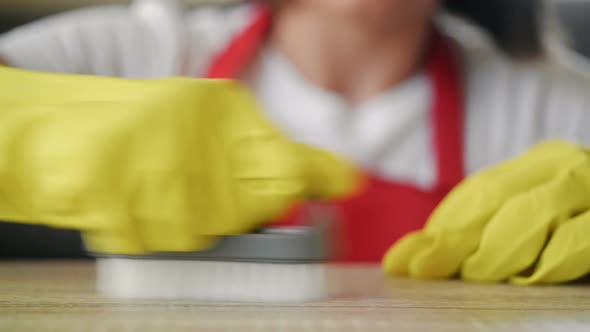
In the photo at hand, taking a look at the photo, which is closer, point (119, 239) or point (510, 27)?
point (119, 239)

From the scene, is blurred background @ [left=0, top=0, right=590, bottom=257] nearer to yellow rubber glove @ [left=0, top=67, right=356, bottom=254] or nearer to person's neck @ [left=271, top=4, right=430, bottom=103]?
person's neck @ [left=271, top=4, right=430, bottom=103]

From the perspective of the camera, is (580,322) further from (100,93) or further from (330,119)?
(330,119)

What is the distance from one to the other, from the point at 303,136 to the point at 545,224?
341mm

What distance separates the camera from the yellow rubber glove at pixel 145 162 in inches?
9.2

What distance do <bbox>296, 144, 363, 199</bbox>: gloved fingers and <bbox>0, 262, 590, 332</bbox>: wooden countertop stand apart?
4 centimetres

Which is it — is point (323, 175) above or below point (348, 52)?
below

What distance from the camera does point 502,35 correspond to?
0.74 m

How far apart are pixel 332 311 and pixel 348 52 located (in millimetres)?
452

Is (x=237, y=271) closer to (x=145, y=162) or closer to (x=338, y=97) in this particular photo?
(x=145, y=162)

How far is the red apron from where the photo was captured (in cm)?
62

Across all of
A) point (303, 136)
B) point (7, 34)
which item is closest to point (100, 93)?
point (303, 136)

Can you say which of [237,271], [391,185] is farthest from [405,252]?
[391,185]

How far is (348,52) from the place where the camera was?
0.67 metres

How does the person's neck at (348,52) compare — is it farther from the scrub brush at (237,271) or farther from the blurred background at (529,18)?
the scrub brush at (237,271)
